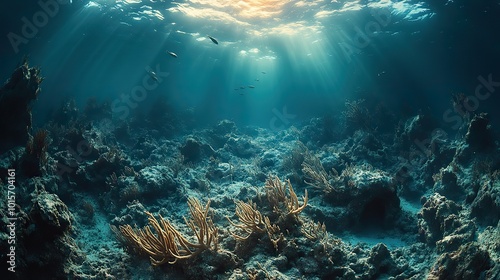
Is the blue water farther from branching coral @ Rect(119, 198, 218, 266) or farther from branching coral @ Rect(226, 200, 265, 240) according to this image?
branching coral @ Rect(119, 198, 218, 266)

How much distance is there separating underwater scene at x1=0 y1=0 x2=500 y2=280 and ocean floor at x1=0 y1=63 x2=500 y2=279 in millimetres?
40

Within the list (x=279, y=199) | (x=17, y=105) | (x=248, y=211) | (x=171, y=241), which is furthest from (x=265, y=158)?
(x=171, y=241)

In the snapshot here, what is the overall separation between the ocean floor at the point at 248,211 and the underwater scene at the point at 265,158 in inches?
1.6

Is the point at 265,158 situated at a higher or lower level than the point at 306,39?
lower

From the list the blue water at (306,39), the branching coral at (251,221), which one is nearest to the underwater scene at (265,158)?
the branching coral at (251,221)

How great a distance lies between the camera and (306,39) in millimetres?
26078

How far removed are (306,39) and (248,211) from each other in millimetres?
23770

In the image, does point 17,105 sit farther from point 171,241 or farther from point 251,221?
point 251,221

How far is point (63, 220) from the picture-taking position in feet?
15.8

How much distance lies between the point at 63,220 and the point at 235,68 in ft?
136

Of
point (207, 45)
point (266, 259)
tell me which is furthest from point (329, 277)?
point (207, 45)

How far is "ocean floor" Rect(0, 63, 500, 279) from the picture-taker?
15.0 ft

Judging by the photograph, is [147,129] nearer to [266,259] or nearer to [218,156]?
[218,156]

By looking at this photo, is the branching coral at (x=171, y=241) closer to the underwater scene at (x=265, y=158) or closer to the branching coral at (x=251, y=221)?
the underwater scene at (x=265, y=158)
